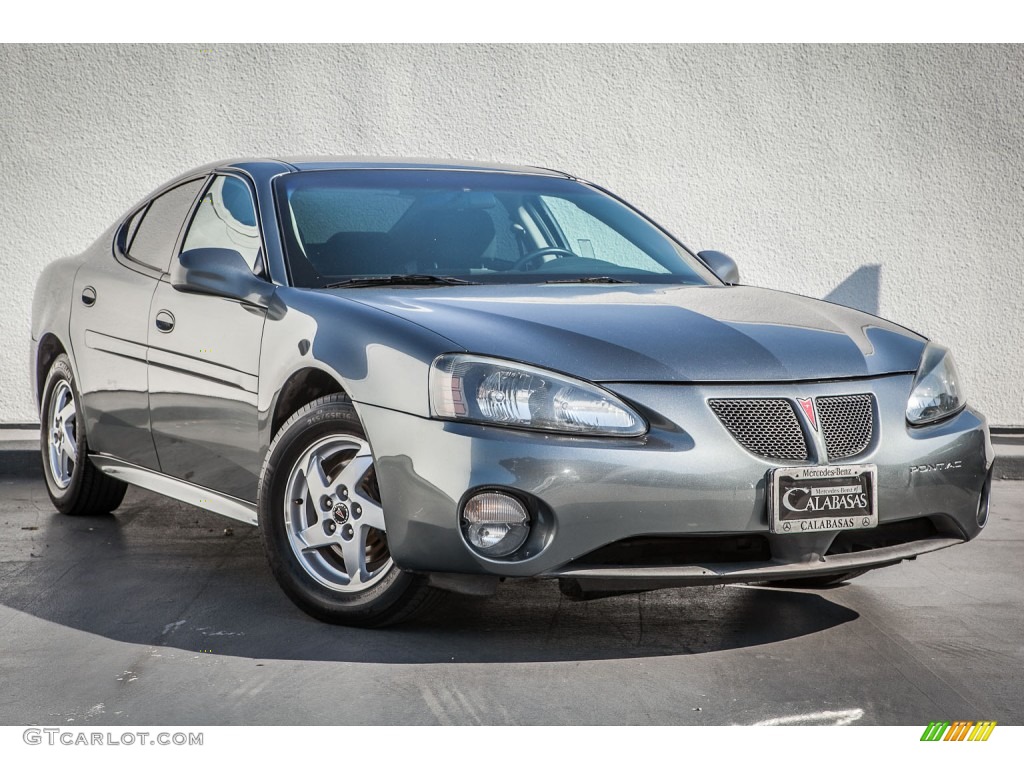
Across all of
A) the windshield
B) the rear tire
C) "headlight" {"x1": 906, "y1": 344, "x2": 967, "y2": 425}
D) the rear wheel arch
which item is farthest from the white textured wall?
"headlight" {"x1": 906, "y1": 344, "x2": 967, "y2": 425}

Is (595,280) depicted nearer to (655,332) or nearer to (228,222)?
(655,332)

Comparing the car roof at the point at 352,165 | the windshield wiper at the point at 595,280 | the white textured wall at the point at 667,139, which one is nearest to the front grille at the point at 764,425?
the windshield wiper at the point at 595,280

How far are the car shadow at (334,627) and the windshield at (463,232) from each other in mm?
1070

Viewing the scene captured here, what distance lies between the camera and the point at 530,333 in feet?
11.9

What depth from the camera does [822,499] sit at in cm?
356

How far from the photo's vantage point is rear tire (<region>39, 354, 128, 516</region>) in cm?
574

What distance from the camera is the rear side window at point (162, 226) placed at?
508 centimetres

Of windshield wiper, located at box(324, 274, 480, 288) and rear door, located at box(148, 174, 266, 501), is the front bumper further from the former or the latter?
rear door, located at box(148, 174, 266, 501)

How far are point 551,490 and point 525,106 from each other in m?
4.87

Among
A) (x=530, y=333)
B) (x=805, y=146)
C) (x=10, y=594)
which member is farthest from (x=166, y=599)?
(x=805, y=146)

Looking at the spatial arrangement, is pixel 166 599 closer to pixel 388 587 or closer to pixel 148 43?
pixel 388 587
